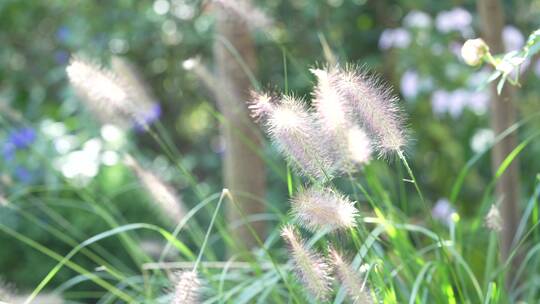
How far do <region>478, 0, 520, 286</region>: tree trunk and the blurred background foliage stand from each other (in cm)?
99

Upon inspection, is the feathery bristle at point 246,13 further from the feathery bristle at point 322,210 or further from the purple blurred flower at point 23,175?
the purple blurred flower at point 23,175

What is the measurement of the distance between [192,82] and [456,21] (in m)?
1.48

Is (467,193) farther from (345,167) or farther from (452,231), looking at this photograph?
(345,167)

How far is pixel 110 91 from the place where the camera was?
1481 mm

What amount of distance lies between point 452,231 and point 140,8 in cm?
254

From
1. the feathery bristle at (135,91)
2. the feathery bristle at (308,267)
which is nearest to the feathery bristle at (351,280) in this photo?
the feathery bristle at (308,267)

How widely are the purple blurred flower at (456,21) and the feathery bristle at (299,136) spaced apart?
238cm

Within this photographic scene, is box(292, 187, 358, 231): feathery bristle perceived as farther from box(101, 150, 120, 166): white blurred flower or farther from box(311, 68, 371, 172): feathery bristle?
box(101, 150, 120, 166): white blurred flower

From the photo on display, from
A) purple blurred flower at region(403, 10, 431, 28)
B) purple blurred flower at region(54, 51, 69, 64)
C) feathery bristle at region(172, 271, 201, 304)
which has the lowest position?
feathery bristle at region(172, 271, 201, 304)

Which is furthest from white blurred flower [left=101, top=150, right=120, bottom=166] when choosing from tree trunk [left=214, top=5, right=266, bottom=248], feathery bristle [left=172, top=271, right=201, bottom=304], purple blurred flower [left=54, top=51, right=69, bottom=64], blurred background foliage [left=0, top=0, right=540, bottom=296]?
feathery bristle [left=172, top=271, right=201, bottom=304]

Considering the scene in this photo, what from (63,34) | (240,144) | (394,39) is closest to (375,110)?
(240,144)

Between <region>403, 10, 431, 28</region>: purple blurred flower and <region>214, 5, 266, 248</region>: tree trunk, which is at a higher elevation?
<region>403, 10, 431, 28</region>: purple blurred flower

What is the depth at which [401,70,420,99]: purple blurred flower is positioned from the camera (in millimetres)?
3533

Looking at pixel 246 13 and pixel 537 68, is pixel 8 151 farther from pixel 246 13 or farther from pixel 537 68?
pixel 537 68
